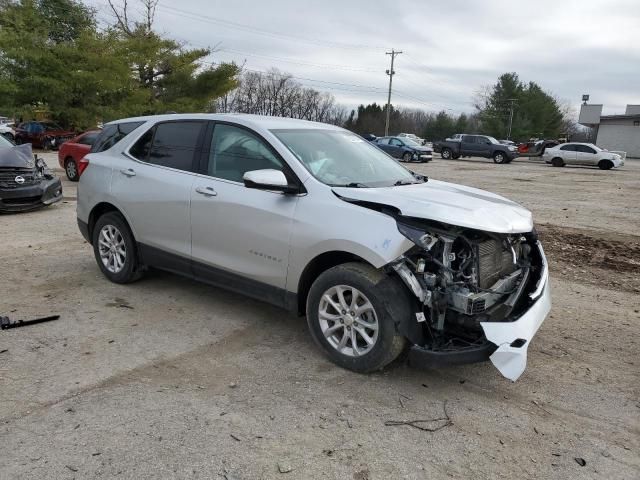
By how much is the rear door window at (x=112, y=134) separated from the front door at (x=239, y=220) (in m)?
1.37

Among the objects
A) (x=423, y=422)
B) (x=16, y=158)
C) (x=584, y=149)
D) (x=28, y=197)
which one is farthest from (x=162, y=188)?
(x=584, y=149)

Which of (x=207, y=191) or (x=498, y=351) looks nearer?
(x=498, y=351)

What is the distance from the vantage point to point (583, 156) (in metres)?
32.6

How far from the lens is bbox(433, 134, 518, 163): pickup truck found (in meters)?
35.2

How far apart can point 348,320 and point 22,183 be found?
8.26 m

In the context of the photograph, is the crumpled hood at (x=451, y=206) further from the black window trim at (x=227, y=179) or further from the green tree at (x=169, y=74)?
the green tree at (x=169, y=74)

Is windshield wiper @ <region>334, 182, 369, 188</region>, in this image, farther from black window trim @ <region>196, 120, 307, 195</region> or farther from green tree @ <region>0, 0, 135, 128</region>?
green tree @ <region>0, 0, 135, 128</region>

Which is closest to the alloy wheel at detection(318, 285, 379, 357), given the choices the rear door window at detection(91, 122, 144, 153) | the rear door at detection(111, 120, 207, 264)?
the rear door at detection(111, 120, 207, 264)

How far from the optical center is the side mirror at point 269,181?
12.7 feet

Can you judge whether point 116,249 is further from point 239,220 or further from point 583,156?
point 583,156

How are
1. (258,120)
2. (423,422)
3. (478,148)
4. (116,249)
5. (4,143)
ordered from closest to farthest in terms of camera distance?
(423,422), (258,120), (116,249), (4,143), (478,148)

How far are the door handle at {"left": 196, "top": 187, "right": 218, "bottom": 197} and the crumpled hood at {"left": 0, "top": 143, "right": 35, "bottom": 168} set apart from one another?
21.5 ft

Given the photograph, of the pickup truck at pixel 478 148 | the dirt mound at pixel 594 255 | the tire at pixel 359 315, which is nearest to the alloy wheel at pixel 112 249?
the tire at pixel 359 315

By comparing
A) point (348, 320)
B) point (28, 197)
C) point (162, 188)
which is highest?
point (162, 188)
